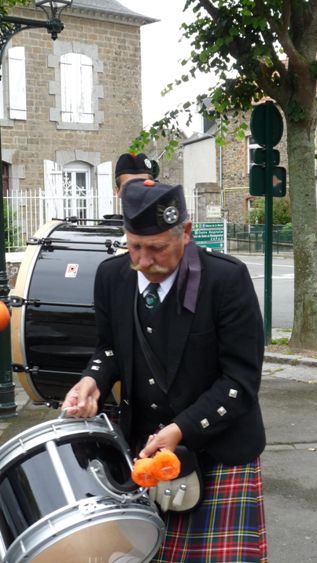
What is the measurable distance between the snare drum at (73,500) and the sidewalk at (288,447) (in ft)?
6.35

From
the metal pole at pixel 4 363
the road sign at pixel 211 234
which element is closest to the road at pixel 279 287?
the road sign at pixel 211 234

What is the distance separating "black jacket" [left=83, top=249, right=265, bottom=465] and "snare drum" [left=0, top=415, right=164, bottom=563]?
0.24m

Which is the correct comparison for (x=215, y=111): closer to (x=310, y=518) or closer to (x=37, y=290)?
(x=37, y=290)

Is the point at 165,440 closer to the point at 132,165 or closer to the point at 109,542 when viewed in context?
the point at 109,542

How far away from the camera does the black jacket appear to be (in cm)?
252

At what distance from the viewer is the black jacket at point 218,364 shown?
8.27 ft

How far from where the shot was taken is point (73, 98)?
71.7 ft

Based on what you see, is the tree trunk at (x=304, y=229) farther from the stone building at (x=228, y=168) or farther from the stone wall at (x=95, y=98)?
the stone building at (x=228, y=168)

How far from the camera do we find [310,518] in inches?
185

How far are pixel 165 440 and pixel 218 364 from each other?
32cm

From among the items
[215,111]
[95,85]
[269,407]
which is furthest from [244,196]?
[269,407]

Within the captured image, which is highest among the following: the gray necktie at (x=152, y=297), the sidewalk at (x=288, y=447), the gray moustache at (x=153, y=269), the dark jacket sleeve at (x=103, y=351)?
the gray moustache at (x=153, y=269)

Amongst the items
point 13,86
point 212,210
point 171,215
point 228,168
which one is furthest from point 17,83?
point 228,168

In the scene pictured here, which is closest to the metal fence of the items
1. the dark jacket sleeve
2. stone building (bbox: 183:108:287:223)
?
the dark jacket sleeve
